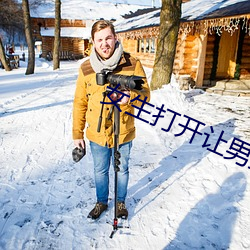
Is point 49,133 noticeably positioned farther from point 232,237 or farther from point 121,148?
point 232,237

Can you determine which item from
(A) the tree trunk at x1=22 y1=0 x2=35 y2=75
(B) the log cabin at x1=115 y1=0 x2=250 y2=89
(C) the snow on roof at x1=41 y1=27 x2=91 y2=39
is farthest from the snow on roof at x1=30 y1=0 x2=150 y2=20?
(B) the log cabin at x1=115 y1=0 x2=250 y2=89

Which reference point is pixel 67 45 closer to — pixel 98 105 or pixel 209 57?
pixel 209 57

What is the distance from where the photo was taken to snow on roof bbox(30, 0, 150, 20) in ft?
107

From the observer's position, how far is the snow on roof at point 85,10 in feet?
107

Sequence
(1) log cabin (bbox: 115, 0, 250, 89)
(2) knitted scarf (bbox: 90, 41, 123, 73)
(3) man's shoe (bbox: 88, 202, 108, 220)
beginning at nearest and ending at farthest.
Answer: (2) knitted scarf (bbox: 90, 41, 123, 73) → (3) man's shoe (bbox: 88, 202, 108, 220) → (1) log cabin (bbox: 115, 0, 250, 89)

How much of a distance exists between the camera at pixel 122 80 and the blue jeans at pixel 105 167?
0.72 metres

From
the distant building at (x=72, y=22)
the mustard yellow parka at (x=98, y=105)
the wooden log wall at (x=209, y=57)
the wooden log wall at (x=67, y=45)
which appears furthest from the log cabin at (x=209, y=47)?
the wooden log wall at (x=67, y=45)

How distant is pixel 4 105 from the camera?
676 cm

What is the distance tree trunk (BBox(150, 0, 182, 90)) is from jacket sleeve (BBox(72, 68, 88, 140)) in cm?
553

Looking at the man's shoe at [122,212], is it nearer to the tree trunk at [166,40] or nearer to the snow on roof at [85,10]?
the tree trunk at [166,40]

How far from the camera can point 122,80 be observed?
1639mm

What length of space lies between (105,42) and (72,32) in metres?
31.7

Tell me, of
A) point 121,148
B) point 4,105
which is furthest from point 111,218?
point 4,105

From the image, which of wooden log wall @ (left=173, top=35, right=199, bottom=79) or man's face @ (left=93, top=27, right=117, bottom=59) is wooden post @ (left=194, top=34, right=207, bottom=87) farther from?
man's face @ (left=93, top=27, right=117, bottom=59)
